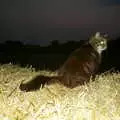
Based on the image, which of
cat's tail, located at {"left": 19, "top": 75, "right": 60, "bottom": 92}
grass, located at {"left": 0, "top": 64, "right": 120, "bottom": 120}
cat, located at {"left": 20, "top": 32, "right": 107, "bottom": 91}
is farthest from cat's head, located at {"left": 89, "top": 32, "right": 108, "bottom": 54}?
cat's tail, located at {"left": 19, "top": 75, "right": 60, "bottom": 92}

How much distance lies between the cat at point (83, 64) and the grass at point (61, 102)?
0.09 meters

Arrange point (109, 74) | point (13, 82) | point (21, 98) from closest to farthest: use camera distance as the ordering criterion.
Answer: point (21, 98), point (13, 82), point (109, 74)

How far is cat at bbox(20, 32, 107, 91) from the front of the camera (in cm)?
342

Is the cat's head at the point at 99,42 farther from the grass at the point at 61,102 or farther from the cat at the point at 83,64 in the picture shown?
the grass at the point at 61,102

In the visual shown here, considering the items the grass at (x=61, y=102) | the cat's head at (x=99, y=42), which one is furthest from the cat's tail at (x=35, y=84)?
the cat's head at (x=99, y=42)

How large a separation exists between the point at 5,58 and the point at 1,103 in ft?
5.95

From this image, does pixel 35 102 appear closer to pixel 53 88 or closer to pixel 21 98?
pixel 21 98

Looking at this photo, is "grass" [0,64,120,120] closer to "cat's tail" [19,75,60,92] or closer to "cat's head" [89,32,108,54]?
"cat's tail" [19,75,60,92]

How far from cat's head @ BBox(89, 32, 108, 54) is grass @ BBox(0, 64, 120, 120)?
28 centimetres

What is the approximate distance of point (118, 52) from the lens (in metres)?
4.31

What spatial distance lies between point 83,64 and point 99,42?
23cm

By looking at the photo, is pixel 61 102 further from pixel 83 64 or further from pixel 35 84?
pixel 83 64

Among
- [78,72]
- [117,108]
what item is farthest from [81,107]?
[78,72]

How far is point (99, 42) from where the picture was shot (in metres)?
3.50
